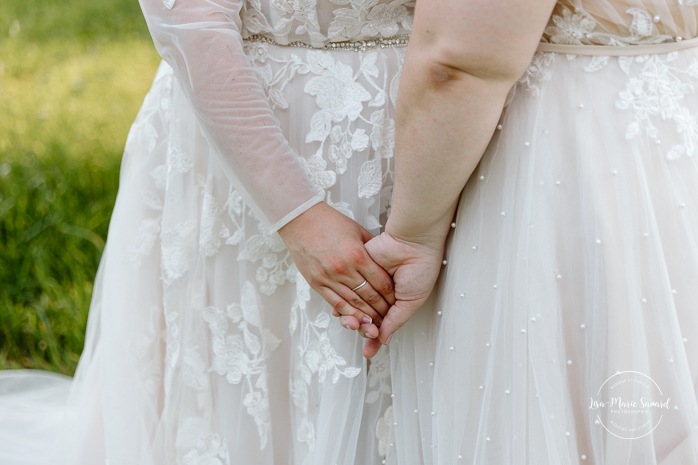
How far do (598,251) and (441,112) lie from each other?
1.08 ft

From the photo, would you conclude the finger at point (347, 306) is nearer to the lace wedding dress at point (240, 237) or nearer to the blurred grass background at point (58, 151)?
the lace wedding dress at point (240, 237)

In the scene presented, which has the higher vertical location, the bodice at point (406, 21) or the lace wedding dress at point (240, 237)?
the bodice at point (406, 21)

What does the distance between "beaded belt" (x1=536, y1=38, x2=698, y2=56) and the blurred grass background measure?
6.19 feet

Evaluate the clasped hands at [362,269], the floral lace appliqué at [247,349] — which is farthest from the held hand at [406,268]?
the floral lace appliqué at [247,349]

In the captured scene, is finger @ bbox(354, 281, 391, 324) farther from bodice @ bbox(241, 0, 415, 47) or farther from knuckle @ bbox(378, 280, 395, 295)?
bodice @ bbox(241, 0, 415, 47)

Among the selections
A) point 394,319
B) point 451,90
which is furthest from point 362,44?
point 394,319

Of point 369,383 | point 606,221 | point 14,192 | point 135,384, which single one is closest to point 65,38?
point 14,192

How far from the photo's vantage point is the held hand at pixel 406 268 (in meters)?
1.52

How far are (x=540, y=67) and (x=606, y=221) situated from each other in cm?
26

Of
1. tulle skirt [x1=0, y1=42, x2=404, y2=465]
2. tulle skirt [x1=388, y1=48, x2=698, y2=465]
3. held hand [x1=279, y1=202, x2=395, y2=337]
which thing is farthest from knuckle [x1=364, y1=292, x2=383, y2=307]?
tulle skirt [x1=388, y1=48, x2=698, y2=465]

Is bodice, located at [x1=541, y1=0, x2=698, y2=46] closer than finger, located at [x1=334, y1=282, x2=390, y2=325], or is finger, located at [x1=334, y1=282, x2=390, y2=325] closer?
bodice, located at [x1=541, y1=0, x2=698, y2=46]

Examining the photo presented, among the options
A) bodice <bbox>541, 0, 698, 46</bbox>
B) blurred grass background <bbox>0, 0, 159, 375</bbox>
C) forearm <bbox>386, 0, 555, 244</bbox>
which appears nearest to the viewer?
forearm <bbox>386, 0, 555, 244</bbox>

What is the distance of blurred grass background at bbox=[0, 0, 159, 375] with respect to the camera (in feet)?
9.36

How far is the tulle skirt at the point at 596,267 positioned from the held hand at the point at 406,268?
12cm
